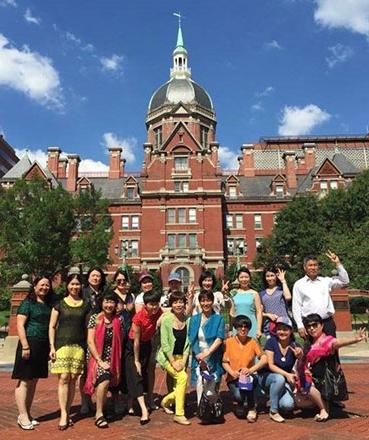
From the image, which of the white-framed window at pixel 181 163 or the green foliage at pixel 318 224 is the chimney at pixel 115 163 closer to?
the white-framed window at pixel 181 163

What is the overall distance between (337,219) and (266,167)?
27417 mm

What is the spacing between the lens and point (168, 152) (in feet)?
146

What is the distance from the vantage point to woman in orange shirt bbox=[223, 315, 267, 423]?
616cm

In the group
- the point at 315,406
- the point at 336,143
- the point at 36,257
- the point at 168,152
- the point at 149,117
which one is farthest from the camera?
the point at 336,143

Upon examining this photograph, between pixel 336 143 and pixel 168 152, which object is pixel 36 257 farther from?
pixel 336 143

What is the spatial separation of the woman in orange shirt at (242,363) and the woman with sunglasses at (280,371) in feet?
0.59

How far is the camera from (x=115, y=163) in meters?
54.1

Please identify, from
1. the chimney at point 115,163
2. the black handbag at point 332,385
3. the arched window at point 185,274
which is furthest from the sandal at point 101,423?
the chimney at point 115,163

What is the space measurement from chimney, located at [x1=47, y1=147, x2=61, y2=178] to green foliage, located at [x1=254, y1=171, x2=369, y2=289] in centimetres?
3083

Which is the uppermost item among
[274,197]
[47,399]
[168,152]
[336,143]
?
[336,143]

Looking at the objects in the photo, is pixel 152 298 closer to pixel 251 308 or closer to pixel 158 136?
pixel 251 308

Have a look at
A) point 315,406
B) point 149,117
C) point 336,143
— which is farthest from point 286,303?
point 336,143

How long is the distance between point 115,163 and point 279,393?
50048 millimetres

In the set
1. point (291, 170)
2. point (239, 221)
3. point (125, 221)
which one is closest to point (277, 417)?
point (125, 221)
